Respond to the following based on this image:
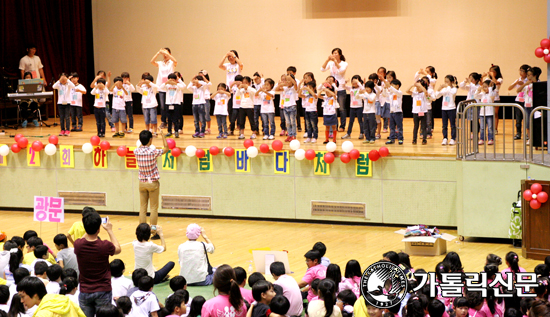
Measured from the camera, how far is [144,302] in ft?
20.0

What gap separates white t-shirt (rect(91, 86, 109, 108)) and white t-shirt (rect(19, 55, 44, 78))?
13.2 ft

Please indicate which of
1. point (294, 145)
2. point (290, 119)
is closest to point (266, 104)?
point (290, 119)

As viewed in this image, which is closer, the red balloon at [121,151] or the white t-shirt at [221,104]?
the red balloon at [121,151]

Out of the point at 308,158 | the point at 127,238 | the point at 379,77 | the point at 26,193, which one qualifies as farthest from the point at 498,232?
the point at 26,193

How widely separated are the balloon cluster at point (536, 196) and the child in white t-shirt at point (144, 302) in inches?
202

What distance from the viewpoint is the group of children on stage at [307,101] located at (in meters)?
11.8

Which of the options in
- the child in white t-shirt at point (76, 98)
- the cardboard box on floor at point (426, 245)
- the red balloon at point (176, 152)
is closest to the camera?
the cardboard box on floor at point (426, 245)

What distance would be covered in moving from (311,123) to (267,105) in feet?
3.39

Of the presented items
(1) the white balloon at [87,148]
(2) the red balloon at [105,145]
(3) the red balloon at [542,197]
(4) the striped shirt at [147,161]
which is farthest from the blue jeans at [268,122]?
(3) the red balloon at [542,197]

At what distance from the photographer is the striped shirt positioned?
9680 mm

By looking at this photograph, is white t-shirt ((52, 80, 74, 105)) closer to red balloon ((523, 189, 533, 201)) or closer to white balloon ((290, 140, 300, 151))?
white balloon ((290, 140, 300, 151))

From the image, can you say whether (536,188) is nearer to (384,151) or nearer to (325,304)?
(384,151)

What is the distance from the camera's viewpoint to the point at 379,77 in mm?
13305

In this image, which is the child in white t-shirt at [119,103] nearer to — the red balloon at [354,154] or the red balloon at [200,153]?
the red balloon at [200,153]
